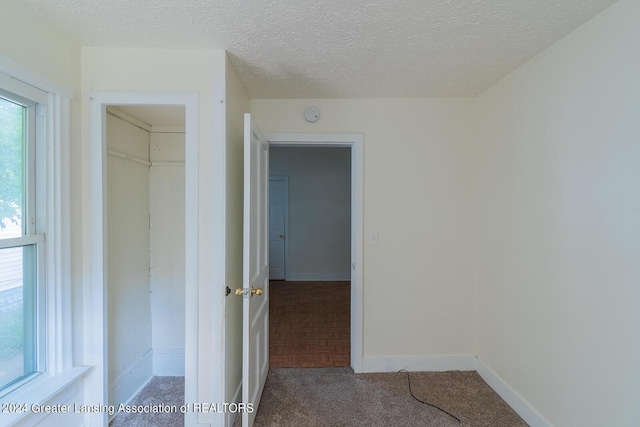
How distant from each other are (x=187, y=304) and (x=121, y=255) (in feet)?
2.34

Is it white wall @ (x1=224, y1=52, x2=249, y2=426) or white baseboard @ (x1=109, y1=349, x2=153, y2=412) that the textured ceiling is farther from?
white baseboard @ (x1=109, y1=349, x2=153, y2=412)

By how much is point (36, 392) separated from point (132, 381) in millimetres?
787

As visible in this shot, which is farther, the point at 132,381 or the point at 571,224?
the point at 132,381

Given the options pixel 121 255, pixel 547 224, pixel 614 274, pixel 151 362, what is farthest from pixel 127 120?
pixel 614 274

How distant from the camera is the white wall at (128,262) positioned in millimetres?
1852

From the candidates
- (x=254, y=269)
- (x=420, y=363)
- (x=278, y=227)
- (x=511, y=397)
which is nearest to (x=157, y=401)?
(x=254, y=269)

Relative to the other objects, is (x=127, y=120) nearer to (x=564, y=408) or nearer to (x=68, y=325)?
(x=68, y=325)

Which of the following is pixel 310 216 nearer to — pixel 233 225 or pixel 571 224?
pixel 233 225

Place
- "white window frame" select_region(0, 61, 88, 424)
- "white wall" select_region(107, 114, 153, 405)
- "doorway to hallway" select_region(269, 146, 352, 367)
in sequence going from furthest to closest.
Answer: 1. "doorway to hallway" select_region(269, 146, 352, 367)
2. "white wall" select_region(107, 114, 153, 405)
3. "white window frame" select_region(0, 61, 88, 424)

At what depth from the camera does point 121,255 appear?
194 cm

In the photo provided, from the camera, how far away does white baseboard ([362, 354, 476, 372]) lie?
231 centimetres

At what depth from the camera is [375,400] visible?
6.50ft

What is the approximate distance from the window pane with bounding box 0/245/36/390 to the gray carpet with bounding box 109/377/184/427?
0.69 m

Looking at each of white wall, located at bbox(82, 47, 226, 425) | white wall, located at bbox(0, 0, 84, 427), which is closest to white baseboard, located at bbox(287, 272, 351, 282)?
white wall, located at bbox(82, 47, 226, 425)
